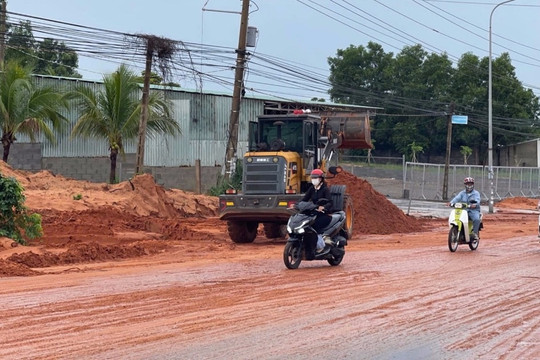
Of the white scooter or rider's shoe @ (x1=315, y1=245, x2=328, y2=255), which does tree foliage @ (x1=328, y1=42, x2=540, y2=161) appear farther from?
rider's shoe @ (x1=315, y1=245, x2=328, y2=255)

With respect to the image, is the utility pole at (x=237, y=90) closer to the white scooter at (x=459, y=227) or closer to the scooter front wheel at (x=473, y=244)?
the scooter front wheel at (x=473, y=244)

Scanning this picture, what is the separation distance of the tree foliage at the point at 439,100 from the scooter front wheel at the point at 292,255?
6290 cm

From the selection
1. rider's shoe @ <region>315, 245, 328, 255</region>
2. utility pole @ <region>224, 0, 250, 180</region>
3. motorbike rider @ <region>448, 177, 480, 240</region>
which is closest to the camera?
rider's shoe @ <region>315, 245, 328, 255</region>

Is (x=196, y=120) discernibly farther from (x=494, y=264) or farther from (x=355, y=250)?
(x=494, y=264)

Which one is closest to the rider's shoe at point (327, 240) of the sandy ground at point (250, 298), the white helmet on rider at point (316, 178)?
the sandy ground at point (250, 298)

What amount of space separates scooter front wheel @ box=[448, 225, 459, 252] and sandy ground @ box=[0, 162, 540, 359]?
19.5 inches

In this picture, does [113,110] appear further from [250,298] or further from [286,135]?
[250,298]

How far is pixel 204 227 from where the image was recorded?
27.0 m

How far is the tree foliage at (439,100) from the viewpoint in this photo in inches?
3174

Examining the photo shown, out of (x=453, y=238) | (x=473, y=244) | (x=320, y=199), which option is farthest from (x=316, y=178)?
(x=473, y=244)

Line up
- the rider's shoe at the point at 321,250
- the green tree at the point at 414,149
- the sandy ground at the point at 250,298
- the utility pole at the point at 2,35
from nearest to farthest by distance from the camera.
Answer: the sandy ground at the point at 250,298 < the rider's shoe at the point at 321,250 < the utility pole at the point at 2,35 < the green tree at the point at 414,149

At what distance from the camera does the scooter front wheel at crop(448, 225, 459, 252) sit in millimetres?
19922

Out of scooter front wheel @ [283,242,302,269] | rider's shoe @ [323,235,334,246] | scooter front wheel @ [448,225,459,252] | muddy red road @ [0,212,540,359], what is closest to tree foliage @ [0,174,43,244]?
muddy red road @ [0,212,540,359]

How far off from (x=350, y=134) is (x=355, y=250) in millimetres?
5445
